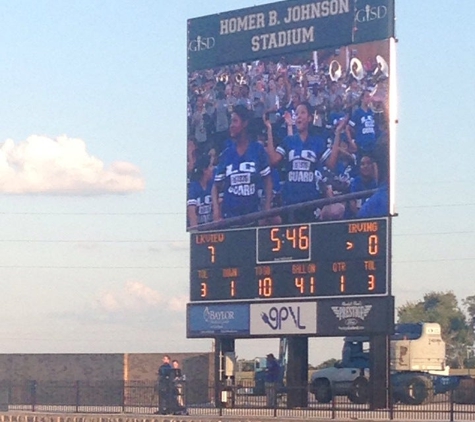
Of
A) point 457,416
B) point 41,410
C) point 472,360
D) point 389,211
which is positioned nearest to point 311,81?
point 389,211

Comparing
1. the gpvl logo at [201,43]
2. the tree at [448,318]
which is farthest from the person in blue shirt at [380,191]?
the tree at [448,318]

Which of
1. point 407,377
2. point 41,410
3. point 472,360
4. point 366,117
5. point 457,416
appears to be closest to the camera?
point 457,416

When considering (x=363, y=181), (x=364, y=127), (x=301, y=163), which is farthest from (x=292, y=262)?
(x=364, y=127)

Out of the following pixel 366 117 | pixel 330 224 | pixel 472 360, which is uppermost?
pixel 366 117

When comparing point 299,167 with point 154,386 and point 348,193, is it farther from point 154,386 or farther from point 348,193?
point 154,386

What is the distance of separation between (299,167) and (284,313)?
4124 millimetres

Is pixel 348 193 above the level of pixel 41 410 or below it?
above

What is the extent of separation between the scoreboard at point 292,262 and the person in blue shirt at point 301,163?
2.42ft

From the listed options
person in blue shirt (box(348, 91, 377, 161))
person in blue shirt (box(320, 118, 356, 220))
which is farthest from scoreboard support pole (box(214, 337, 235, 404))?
person in blue shirt (box(348, 91, 377, 161))

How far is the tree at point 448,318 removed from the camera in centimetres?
9275

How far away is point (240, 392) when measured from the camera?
37.8 m

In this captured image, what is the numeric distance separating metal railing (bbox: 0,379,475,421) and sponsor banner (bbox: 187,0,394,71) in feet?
31.7

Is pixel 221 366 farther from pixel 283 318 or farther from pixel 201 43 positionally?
pixel 201 43

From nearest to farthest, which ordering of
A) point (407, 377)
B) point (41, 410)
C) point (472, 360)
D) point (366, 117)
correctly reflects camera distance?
point (366, 117) < point (41, 410) < point (407, 377) < point (472, 360)
